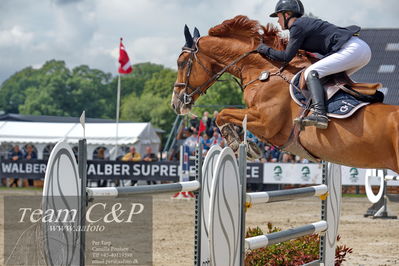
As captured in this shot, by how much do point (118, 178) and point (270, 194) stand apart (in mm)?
13981

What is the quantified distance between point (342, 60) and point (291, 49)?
410 millimetres

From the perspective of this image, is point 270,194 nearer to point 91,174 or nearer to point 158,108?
point 91,174

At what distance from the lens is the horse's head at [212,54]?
5.97 meters

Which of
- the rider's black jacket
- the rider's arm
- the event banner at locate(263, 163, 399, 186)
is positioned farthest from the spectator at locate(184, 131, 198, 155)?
the rider's black jacket

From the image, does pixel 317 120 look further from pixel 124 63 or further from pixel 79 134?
pixel 79 134

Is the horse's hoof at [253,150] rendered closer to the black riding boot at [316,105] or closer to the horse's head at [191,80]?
the black riding boot at [316,105]

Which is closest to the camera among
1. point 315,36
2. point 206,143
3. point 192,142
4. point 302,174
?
→ point 315,36

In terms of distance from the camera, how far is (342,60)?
523cm

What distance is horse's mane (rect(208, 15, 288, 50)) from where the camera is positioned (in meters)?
5.90

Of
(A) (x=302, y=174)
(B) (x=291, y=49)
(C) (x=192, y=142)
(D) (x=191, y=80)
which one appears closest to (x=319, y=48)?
(B) (x=291, y=49)

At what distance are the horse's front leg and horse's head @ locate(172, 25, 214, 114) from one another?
2.10ft

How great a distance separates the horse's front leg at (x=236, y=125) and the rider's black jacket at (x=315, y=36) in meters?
0.56

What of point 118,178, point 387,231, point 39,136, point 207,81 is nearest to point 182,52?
point 207,81

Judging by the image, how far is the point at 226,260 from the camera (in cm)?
425
